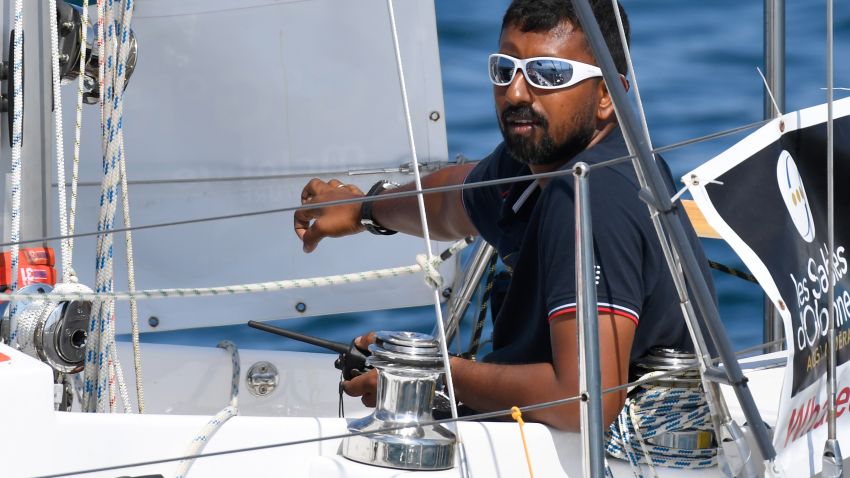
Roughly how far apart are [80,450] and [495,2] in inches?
172

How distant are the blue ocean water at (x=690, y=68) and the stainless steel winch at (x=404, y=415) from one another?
2801 millimetres

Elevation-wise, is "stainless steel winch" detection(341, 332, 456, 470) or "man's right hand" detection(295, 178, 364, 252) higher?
"man's right hand" detection(295, 178, 364, 252)

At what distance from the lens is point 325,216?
226cm

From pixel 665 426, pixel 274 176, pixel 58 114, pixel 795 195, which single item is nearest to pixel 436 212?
pixel 274 176

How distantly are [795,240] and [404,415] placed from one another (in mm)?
478

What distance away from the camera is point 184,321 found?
8.92ft

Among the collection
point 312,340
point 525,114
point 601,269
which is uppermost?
point 525,114

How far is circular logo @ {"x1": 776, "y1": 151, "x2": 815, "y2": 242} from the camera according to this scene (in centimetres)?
140

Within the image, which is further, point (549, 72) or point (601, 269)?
point (549, 72)

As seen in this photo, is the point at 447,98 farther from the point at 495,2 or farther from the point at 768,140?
the point at 768,140

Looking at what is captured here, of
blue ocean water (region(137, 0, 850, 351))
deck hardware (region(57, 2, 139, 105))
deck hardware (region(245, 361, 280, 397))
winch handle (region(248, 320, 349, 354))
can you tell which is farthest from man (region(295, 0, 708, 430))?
blue ocean water (region(137, 0, 850, 351))

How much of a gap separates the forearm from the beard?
1.52 ft

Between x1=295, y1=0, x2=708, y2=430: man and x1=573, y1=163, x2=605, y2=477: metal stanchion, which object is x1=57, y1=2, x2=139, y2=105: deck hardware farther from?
x1=573, y1=163, x2=605, y2=477: metal stanchion

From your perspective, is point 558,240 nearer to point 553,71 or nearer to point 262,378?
point 553,71
